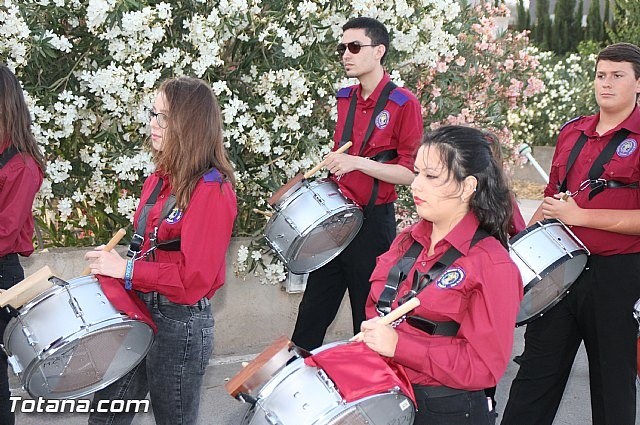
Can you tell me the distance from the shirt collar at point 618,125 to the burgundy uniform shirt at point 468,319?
5.18 feet

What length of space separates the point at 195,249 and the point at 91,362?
0.57 metres

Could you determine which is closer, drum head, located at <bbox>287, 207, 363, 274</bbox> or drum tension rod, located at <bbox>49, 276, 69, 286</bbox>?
drum tension rod, located at <bbox>49, 276, 69, 286</bbox>

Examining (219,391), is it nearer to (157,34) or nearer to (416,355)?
(157,34)

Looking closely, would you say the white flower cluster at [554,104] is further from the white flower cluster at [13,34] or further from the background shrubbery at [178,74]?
the white flower cluster at [13,34]

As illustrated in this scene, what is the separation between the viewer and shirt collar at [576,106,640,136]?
4.07 metres

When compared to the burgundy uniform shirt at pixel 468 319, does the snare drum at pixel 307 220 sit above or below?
below

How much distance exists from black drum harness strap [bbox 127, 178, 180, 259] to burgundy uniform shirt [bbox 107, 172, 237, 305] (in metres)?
0.02

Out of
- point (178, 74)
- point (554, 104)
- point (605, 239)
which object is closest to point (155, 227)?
point (605, 239)

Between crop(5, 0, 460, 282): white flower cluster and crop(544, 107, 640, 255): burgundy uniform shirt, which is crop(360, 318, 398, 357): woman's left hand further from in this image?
crop(5, 0, 460, 282): white flower cluster

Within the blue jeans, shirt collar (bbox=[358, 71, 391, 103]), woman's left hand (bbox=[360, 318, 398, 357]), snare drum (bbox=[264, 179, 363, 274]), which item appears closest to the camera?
woman's left hand (bbox=[360, 318, 398, 357])

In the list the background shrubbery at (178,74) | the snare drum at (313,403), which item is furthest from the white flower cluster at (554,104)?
the snare drum at (313,403)

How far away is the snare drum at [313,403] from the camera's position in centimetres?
256

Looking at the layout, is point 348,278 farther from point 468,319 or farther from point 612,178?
point 468,319

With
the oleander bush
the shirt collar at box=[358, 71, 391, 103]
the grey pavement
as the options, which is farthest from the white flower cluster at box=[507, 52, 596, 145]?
the shirt collar at box=[358, 71, 391, 103]
